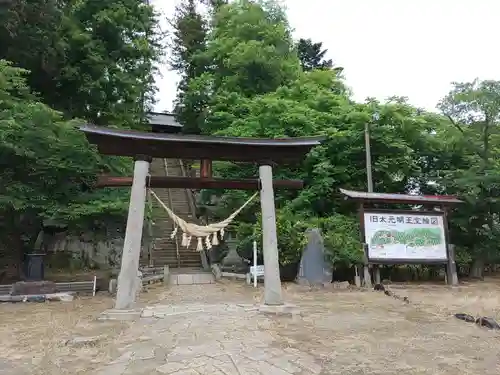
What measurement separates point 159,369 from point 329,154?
43.8 feet

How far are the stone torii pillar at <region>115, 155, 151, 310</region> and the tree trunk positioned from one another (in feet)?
43.2

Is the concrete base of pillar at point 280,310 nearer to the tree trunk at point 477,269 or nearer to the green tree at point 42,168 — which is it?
the green tree at point 42,168

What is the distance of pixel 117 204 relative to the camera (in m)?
12.0

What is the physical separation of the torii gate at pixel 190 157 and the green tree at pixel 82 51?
9.10m

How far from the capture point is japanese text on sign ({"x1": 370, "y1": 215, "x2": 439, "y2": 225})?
13.7 meters

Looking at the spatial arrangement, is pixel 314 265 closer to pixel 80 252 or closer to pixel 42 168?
pixel 42 168

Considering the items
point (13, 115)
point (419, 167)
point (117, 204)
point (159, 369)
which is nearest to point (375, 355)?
point (159, 369)

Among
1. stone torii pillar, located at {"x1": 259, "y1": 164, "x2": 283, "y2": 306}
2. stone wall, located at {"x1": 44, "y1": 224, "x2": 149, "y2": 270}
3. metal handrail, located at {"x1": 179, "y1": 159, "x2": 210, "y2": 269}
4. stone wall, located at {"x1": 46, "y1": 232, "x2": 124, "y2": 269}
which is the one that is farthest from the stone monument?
stone torii pillar, located at {"x1": 259, "y1": 164, "x2": 283, "y2": 306}

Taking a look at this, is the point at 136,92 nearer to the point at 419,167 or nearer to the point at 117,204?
the point at 117,204

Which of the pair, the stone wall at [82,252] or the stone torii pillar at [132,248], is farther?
the stone wall at [82,252]

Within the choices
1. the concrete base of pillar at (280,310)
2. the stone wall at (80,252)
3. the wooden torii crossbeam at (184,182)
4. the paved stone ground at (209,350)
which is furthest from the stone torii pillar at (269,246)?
the stone wall at (80,252)

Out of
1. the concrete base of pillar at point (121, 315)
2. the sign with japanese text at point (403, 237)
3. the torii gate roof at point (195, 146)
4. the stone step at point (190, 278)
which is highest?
the torii gate roof at point (195, 146)

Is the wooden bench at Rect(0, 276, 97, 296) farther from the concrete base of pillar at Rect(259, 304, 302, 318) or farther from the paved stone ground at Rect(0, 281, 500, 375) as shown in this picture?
the concrete base of pillar at Rect(259, 304, 302, 318)

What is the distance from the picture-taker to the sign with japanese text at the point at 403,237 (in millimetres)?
13430
